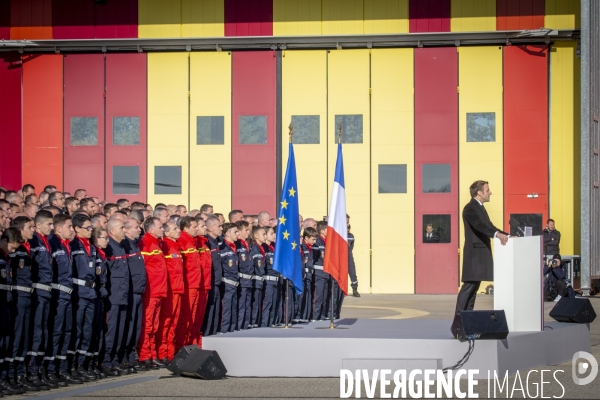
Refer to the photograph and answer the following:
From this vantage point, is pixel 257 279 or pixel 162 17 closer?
pixel 257 279

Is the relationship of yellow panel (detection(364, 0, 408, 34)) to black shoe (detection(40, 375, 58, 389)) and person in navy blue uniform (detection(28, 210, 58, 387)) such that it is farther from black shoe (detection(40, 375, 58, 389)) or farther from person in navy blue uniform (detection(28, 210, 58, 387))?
black shoe (detection(40, 375, 58, 389))

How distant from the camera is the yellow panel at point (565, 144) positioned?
2602 cm

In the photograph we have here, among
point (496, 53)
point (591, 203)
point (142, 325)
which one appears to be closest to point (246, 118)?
point (496, 53)

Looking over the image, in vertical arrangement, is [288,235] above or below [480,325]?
above

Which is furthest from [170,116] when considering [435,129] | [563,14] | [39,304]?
[39,304]

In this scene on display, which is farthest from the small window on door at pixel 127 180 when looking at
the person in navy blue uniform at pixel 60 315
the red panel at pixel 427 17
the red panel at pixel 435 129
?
the person in navy blue uniform at pixel 60 315

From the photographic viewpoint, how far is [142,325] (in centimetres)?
1267

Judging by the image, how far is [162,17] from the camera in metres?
26.9

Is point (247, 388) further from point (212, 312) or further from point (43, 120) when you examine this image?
point (43, 120)

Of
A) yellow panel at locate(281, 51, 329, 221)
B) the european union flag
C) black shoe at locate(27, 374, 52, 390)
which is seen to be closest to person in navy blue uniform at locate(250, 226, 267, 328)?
the european union flag

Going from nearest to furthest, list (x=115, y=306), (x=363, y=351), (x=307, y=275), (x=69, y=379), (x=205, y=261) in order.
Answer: (x=69, y=379)
(x=363, y=351)
(x=115, y=306)
(x=205, y=261)
(x=307, y=275)

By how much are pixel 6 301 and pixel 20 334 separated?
17.0 inches

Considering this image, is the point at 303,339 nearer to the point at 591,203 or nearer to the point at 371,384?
the point at 371,384

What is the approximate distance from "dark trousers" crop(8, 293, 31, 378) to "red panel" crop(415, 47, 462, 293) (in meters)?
16.7
